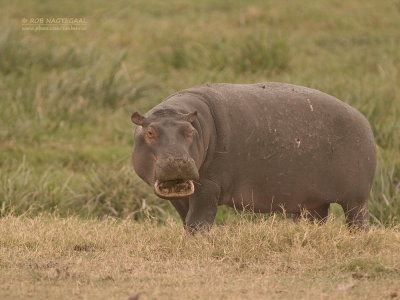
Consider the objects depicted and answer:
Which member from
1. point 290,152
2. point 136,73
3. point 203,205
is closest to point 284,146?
point 290,152

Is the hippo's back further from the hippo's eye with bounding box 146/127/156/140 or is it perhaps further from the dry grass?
the hippo's eye with bounding box 146/127/156/140

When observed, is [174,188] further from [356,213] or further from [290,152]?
[356,213]

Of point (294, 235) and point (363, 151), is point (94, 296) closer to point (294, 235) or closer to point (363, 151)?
point (294, 235)

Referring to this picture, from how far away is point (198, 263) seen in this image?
549cm

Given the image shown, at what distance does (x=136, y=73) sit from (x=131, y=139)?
183 centimetres

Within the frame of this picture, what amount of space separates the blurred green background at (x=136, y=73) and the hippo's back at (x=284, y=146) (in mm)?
1553

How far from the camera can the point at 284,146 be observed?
20.9 feet

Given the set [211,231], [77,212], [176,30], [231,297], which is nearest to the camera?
[231,297]

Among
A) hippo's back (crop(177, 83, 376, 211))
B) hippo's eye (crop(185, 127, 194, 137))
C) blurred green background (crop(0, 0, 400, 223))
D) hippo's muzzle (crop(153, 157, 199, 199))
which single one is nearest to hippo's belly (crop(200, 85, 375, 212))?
hippo's back (crop(177, 83, 376, 211))

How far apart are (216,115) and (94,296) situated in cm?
204

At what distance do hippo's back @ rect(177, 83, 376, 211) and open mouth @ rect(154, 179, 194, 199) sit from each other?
0.48 metres

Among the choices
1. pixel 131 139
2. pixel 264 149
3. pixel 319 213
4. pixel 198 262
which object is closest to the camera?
pixel 198 262

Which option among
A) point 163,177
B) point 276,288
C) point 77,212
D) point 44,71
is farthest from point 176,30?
point 276,288

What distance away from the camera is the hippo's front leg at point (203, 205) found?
241 inches
